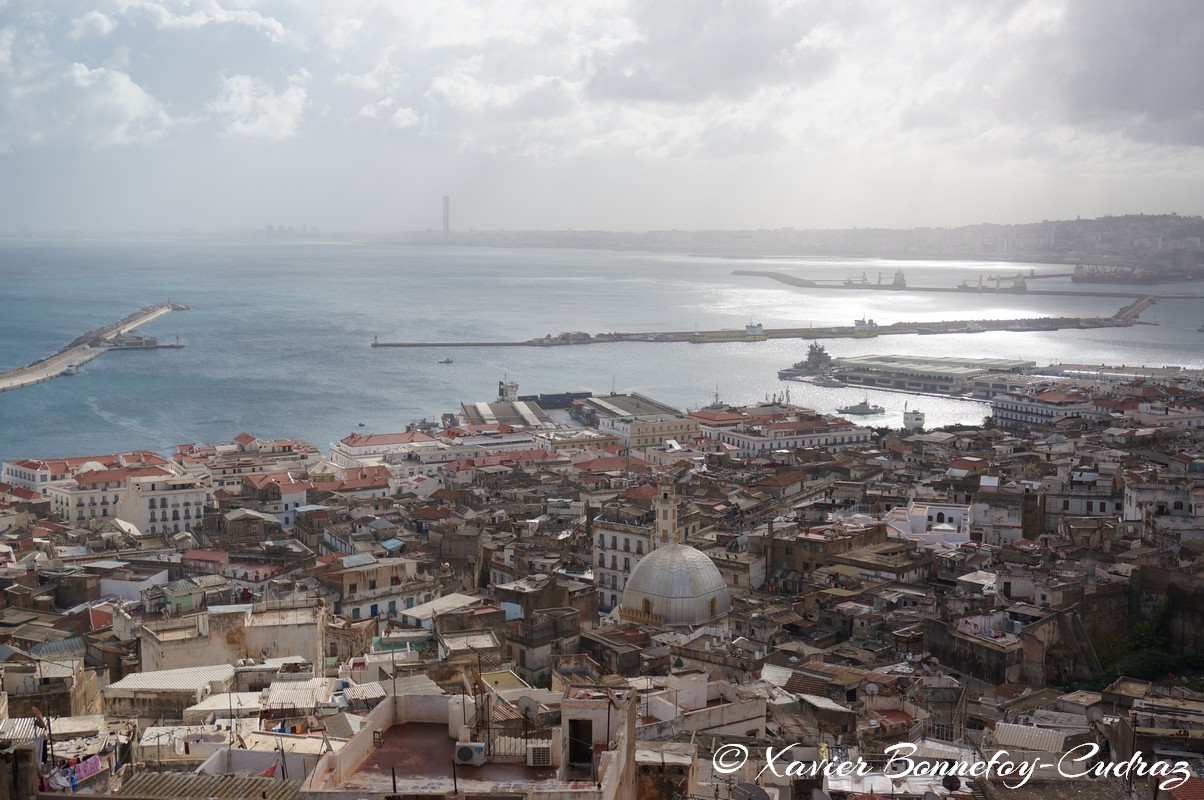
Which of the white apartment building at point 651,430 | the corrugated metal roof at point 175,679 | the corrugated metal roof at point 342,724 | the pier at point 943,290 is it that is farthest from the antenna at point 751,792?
the pier at point 943,290

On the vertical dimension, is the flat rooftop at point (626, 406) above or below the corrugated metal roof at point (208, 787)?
below

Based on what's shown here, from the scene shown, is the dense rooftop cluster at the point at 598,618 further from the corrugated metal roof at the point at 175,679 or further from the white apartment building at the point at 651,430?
the white apartment building at the point at 651,430

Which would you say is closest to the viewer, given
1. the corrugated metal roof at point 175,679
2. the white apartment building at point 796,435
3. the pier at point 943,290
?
the corrugated metal roof at point 175,679

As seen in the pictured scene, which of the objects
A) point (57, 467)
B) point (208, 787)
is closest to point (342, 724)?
point (208, 787)

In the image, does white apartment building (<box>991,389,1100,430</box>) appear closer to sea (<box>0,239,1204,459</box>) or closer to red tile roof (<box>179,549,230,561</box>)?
sea (<box>0,239,1204,459</box>)

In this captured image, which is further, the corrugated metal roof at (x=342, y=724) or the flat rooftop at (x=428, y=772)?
the corrugated metal roof at (x=342, y=724)

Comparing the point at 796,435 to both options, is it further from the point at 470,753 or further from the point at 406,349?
the point at 406,349

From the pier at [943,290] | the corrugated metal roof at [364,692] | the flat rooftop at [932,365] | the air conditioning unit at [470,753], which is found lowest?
the flat rooftop at [932,365]

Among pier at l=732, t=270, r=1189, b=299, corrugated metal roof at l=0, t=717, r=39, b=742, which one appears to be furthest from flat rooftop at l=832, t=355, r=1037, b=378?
pier at l=732, t=270, r=1189, b=299

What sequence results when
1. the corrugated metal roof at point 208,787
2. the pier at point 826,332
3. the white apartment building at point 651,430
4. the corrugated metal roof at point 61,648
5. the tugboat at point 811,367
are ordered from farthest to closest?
the pier at point 826,332
the tugboat at point 811,367
the white apartment building at point 651,430
the corrugated metal roof at point 61,648
the corrugated metal roof at point 208,787
